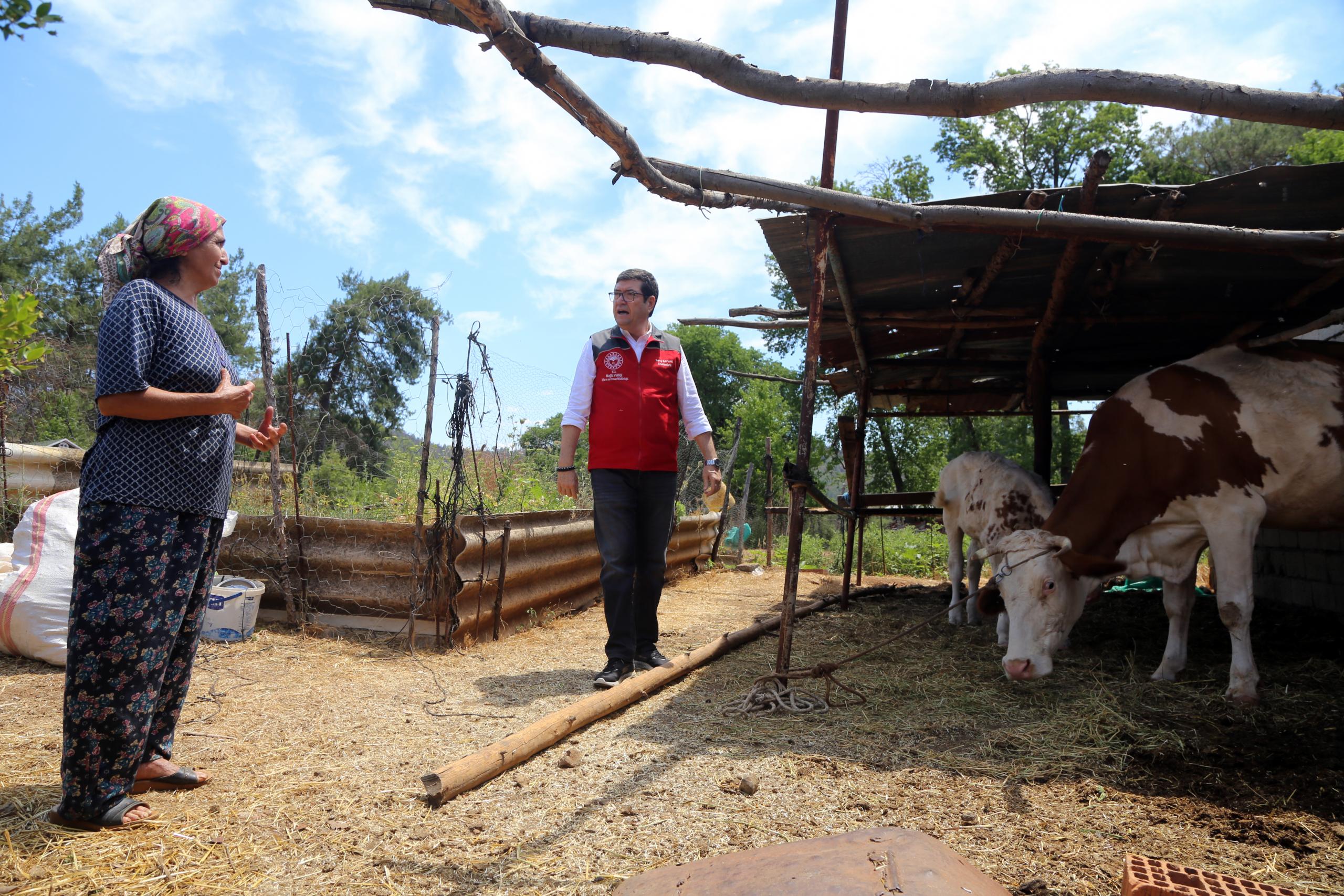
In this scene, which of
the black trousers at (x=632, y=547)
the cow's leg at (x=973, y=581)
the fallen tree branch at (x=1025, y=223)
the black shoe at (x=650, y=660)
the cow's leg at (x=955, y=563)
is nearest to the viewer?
the fallen tree branch at (x=1025, y=223)

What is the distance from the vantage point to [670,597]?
852 centimetres

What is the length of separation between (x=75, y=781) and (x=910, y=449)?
19732 millimetres

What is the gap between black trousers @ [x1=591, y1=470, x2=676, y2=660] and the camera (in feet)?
14.3

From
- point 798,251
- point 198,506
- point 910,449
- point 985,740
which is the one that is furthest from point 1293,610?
point 910,449

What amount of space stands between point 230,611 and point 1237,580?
5.66 meters

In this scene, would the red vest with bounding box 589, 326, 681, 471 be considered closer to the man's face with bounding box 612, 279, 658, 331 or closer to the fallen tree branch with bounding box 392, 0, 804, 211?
the man's face with bounding box 612, 279, 658, 331

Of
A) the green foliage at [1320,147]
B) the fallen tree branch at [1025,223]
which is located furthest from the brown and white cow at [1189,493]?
the green foliage at [1320,147]

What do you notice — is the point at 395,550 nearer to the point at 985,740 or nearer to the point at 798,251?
the point at 798,251

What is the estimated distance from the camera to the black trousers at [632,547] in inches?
171

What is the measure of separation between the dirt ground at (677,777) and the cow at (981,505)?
129 cm

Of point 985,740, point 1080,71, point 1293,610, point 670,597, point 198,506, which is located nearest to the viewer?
point 1080,71

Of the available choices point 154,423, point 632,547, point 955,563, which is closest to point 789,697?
point 632,547

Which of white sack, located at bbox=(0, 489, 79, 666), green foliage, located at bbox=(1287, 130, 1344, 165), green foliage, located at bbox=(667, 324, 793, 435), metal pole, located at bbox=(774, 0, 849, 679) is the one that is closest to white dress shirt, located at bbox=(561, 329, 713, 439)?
metal pole, located at bbox=(774, 0, 849, 679)

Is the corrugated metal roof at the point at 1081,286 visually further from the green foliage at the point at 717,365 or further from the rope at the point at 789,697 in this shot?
the green foliage at the point at 717,365
